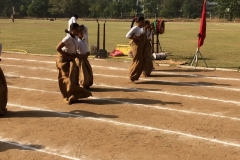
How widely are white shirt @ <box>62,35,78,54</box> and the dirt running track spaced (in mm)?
1215

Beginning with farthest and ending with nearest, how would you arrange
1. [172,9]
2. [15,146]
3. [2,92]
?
[172,9]
[2,92]
[15,146]

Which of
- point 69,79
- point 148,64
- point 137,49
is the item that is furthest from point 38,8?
point 69,79

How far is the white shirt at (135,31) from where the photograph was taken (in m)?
10.8

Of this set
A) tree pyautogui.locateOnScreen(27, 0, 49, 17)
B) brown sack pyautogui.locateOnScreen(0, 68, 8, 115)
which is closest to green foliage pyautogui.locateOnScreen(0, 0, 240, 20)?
tree pyautogui.locateOnScreen(27, 0, 49, 17)

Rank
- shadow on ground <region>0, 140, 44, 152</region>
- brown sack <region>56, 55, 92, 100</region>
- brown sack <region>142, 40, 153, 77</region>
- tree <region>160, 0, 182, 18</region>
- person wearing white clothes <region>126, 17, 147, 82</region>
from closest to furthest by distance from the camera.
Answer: shadow on ground <region>0, 140, 44, 152</region> < brown sack <region>56, 55, 92, 100</region> < person wearing white clothes <region>126, 17, 147, 82</region> < brown sack <region>142, 40, 153, 77</region> < tree <region>160, 0, 182, 18</region>

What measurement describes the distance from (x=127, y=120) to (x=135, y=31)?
4.02 meters

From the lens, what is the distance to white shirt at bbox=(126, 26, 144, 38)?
10820 mm

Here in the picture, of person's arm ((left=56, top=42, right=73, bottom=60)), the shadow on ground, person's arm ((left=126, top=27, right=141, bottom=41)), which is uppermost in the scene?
person's arm ((left=126, top=27, right=141, bottom=41))

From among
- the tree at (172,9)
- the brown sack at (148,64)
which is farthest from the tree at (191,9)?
the brown sack at (148,64)

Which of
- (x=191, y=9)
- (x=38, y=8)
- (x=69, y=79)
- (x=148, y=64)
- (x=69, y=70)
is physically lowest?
(x=148, y=64)

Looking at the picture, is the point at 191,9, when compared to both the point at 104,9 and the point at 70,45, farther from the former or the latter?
the point at 70,45

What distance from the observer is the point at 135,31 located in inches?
429

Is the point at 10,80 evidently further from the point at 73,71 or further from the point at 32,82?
the point at 73,71

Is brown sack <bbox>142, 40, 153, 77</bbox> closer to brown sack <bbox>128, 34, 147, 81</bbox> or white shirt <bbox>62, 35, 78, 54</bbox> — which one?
brown sack <bbox>128, 34, 147, 81</bbox>
